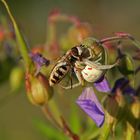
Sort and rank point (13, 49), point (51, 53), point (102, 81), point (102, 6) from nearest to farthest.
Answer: point (102, 81)
point (51, 53)
point (13, 49)
point (102, 6)

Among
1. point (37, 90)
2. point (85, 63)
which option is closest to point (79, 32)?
point (37, 90)

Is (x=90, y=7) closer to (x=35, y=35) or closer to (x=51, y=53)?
(x=35, y=35)

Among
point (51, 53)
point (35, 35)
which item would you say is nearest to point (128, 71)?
point (51, 53)

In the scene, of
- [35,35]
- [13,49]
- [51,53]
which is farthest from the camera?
[35,35]

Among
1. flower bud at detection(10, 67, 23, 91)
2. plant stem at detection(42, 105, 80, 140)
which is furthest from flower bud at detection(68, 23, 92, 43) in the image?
plant stem at detection(42, 105, 80, 140)

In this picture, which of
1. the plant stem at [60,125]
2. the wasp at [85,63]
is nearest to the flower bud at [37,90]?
the plant stem at [60,125]

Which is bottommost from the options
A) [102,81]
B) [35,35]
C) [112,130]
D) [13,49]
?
[112,130]

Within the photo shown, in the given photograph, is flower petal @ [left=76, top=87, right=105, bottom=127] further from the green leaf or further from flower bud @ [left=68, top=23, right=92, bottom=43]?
flower bud @ [left=68, top=23, right=92, bottom=43]
